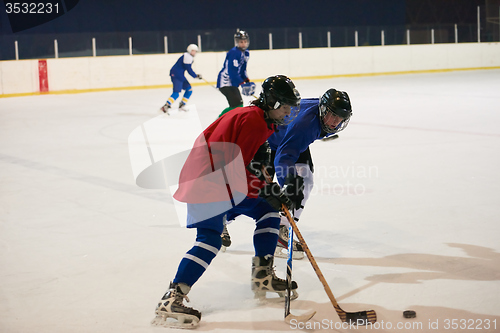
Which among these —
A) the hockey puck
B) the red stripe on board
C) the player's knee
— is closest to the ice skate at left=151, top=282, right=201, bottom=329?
the player's knee

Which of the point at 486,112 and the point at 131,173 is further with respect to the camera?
the point at 486,112

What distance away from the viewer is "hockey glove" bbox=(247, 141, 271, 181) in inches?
91.0

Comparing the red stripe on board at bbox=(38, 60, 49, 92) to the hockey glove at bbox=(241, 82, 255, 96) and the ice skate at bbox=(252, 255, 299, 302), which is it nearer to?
the hockey glove at bbox=(241, 82, 255, 96)

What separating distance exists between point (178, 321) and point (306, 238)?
3.88 ft

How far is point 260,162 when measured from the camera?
2.35m

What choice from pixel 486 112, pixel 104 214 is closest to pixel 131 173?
pixel 104 214

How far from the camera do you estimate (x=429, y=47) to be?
1733cm

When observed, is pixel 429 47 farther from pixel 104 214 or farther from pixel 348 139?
pixel 104 214

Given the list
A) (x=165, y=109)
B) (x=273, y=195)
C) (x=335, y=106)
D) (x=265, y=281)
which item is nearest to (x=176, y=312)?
(x=265, y=281)

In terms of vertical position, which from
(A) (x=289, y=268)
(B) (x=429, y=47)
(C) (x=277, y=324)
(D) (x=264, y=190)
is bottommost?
(C) (x=277, y=324)

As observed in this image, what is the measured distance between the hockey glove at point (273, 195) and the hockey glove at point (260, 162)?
0.10m

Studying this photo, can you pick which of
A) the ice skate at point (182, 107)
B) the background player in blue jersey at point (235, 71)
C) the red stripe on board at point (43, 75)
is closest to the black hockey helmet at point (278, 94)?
the background player in blue jersey at point (235, 71)

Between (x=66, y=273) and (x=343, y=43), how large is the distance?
15528 mm

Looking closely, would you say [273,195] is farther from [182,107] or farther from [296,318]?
[182,107]
